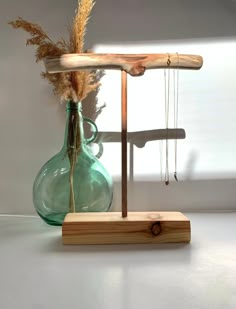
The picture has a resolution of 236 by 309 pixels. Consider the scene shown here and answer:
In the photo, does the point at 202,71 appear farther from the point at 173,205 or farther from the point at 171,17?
the point at 173,205

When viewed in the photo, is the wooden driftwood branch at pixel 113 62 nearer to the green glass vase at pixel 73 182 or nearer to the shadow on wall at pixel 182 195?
the green glass vase at pixel 73 182

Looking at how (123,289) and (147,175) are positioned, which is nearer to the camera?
(123,289)

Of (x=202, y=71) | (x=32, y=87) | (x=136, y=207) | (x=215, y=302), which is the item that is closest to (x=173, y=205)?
(x=136, y=207)

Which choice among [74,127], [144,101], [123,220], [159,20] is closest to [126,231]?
[123,220]

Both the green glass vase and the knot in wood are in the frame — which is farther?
the green glass vase

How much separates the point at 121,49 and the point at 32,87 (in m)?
0.23

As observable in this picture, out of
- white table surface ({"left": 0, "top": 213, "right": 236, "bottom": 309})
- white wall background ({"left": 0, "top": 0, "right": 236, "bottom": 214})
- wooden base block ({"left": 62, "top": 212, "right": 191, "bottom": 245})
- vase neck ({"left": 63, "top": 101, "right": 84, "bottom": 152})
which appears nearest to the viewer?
white table surface ({"left": 0, "top": 213, "right": 236, "bottom": 309})

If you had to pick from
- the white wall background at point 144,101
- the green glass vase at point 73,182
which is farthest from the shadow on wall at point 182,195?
the green glass vase at point 73,182

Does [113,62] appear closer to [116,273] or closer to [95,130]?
[95,130]

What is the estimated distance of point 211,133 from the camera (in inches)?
40.3

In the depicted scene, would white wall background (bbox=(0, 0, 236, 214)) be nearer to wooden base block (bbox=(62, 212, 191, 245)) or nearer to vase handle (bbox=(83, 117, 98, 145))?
vase handle (bbox=(83, 117, 98, 145))

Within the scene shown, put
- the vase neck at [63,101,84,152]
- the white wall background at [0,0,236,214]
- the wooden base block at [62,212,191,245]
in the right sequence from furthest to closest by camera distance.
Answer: the white wall background at [0,0,236,214] → the vase neck at [63,101,84,152] → the wooden base block at [62,212,191,245]

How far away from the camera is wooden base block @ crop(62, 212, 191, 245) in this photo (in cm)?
74

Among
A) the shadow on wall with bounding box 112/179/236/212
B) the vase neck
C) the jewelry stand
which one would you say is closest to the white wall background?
the shadow on wall with bounding box 112/179/236/212
